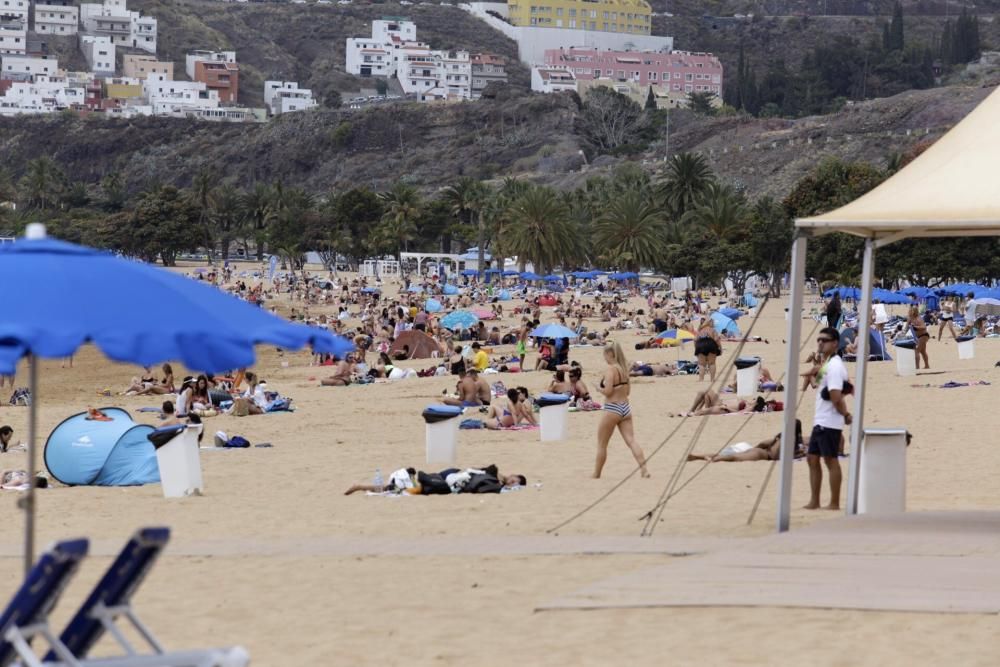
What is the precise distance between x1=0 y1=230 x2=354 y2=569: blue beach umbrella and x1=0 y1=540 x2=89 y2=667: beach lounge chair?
0.58 m

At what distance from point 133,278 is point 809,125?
138 meters

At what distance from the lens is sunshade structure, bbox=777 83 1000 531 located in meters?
8.78

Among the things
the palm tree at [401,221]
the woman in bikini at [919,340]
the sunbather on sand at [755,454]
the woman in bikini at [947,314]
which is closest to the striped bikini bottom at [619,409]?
the sunbather on sand at [755,454]

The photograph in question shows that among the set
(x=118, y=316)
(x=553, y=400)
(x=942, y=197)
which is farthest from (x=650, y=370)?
(x=118, y=316)

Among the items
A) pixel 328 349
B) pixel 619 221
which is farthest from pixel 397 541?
pixel 619 221

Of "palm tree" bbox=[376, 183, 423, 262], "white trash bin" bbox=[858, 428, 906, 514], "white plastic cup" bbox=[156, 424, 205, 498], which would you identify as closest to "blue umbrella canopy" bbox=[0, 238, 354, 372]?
"white trash bin" bbox=[858, 428, 906, 514]

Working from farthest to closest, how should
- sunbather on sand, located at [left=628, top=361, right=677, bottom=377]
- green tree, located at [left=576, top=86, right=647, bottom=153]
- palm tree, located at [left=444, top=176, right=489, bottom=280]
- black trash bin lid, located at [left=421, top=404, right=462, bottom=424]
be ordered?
green tree, located at [left=576, top=86, right=647, bottom=153]
palm tree, located at [left=444, top=176, right=489, bottom=280]
sunbather on sand, located at [left=628, top=361, right=677, bottom=377]
black trash bin lid, located at [left=421, top=404, right=462, bottom=424]

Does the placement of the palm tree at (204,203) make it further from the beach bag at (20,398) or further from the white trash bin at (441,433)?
the white trash bin at (441,433)

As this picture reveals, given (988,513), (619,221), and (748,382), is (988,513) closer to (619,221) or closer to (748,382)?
(748,382)

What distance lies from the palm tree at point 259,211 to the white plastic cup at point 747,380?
10199 centimetres

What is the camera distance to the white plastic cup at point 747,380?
20.5 m

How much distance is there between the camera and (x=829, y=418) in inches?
408

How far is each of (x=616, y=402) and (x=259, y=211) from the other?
11374cm

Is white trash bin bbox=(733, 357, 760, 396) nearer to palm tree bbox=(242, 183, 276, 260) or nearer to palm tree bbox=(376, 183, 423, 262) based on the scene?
palm tree bbox=(376, 183, 423, 262)
